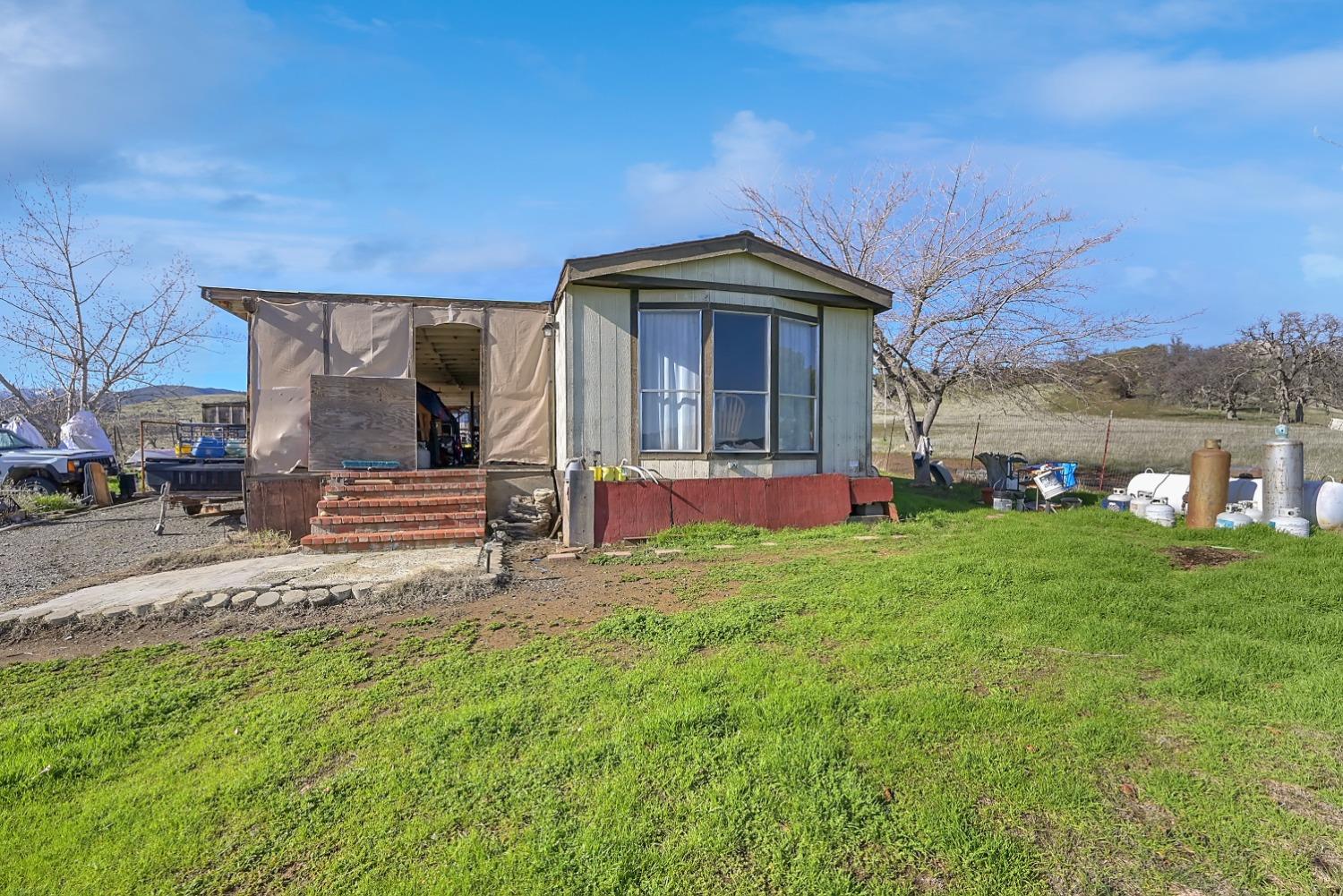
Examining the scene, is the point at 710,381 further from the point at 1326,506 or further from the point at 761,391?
the point at 1326,506

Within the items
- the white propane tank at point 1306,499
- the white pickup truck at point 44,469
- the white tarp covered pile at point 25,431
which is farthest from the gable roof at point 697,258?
the white tarp covered pile at point 25,431

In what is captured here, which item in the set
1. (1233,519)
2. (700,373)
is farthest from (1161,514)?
(700,373)

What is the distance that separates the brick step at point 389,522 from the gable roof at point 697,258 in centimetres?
286

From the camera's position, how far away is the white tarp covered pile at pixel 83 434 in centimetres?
1500

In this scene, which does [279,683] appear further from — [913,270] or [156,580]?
[913,270]

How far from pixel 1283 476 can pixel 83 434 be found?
20.7m

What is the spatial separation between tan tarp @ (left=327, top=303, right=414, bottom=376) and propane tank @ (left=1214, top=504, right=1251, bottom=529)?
933 centimetres

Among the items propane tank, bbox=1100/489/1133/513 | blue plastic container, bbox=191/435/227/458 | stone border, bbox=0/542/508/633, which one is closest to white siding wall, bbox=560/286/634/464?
stone border, bbox=0/542/508/633

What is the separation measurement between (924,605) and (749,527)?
345 centimetres

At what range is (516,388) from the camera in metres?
9.12

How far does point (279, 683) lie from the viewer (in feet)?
11.7

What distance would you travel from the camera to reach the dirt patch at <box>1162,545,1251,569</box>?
5457mm

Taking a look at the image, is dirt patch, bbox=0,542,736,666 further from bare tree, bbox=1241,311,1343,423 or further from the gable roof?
bare tree, bbox=1241,311,1343,423

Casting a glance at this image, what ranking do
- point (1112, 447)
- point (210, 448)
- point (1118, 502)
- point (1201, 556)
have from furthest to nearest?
point (1112, 447)
point (210, 448)
point (1118, 502)
point (1201, 556)
